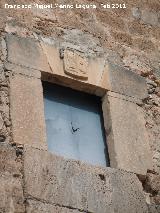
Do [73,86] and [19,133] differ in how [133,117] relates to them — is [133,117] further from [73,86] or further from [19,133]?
[19,133]

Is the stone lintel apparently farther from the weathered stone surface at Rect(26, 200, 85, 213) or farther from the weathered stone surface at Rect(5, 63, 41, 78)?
the weathered stone surface at Rect(26, 200, 85, 213)

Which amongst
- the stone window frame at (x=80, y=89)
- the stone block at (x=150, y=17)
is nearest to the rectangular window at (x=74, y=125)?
the stone window frame at (x=80, y=89)

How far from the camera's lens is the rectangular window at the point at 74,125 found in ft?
12.8

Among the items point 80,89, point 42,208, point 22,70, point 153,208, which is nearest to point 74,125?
point 80,89

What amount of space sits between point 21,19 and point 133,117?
1.16 m

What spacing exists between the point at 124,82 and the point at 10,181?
1.49 metres

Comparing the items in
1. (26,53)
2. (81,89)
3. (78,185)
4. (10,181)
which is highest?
(26,53)

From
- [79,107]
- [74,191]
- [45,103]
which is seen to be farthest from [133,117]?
[74,191]

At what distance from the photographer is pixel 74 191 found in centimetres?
346

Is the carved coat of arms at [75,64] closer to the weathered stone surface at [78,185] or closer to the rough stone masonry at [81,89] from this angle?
the rough stone masonry at [81,89]

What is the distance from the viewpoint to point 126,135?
4059mm

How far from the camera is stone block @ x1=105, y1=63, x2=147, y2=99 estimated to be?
14.1 ft

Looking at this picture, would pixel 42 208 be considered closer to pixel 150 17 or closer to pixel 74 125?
pixel 74 125

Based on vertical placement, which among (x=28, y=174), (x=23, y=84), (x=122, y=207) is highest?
(x=23, y=84)
